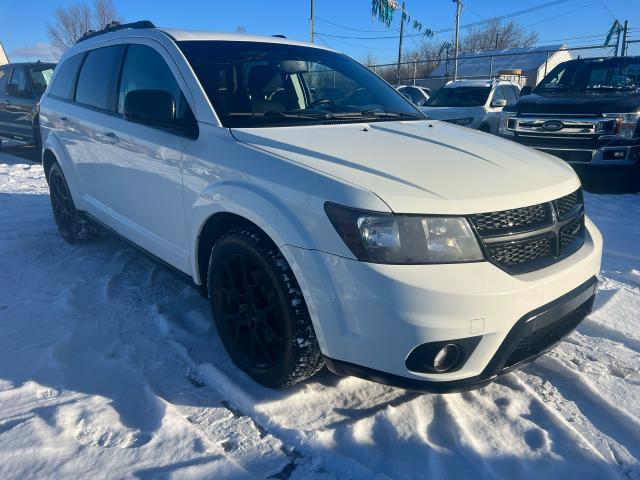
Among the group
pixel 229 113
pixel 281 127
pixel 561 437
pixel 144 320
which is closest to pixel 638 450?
pixel 561 437

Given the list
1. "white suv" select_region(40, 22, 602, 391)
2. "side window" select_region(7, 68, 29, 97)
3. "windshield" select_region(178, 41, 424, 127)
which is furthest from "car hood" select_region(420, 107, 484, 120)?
"side window" select_region(7, 68, 29, 97)

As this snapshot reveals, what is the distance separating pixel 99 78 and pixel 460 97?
27.2ft

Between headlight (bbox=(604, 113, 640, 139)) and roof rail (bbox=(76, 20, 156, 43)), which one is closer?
roof rail (bbox=(76, 20, 156, 43))

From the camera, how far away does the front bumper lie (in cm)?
192

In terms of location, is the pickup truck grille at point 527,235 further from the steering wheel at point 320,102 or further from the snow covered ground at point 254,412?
the steering wheel at point 320,102

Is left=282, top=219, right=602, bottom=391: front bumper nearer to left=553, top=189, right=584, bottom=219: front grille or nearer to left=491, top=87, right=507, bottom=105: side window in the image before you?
left=553, top=189, right=584, bottom=219: front grille

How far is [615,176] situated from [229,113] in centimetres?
613

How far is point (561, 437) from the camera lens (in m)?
2.22

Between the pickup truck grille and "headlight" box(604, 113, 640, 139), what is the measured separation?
5269 mm

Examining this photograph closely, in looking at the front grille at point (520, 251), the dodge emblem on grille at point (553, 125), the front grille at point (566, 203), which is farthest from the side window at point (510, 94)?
the front grille at point (520, 251)

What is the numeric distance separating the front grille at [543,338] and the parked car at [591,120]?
5.24m

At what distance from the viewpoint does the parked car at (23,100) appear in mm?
10172

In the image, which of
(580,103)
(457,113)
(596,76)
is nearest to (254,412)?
(580,103)

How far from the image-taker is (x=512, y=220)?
2.13 m
